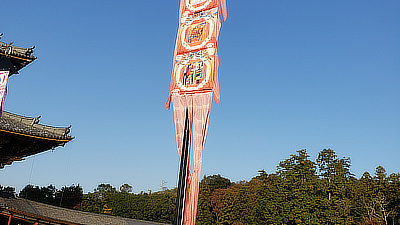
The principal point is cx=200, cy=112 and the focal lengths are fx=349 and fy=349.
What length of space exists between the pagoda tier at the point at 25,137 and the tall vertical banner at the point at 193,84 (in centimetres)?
527

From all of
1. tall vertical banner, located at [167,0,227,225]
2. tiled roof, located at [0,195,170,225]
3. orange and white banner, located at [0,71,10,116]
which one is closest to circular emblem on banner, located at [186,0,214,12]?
tall vertical banner, located at [167,0,227,225]

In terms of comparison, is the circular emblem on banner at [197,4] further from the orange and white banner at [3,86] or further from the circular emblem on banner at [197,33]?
the orange and white banner at [3,86]

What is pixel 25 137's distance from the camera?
11039 millimetres

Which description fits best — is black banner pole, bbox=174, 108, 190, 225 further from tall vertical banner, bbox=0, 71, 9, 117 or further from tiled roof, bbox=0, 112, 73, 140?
tiled roof, bbox=0, 112, 73, 140

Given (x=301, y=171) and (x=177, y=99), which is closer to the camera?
(x=177, y=99)

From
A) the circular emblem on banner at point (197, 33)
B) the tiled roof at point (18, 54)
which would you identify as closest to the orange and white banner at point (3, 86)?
the tiled roof at point (18, 54)

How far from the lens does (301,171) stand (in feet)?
88.0

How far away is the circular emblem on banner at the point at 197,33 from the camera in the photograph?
8.00 metres

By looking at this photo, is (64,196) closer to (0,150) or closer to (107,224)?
(107,224)

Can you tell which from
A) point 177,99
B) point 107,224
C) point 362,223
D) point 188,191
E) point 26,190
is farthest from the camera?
point 26,190

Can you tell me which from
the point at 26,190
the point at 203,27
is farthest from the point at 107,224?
the point at 26,190

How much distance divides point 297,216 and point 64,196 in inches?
935

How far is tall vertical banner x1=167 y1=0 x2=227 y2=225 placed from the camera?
7.18 metres

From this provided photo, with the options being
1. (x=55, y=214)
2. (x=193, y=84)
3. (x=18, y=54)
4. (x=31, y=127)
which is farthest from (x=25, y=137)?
(x=193, y=84)
